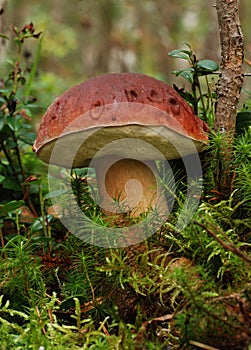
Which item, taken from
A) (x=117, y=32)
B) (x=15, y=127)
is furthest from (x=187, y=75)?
(x=117, y=32)

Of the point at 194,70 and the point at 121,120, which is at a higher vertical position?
the point at 194,70

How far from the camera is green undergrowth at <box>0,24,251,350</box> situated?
94 centimetres

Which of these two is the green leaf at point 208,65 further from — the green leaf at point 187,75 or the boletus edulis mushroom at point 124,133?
the boletus edulis mushroom at point 124,133

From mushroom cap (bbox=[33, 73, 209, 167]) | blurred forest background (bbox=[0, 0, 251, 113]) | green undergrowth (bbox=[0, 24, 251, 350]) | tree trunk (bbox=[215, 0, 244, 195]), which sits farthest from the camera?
blurred forest background (bbox=[0, 0, 251, 113])

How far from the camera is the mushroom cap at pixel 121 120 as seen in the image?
1192mm

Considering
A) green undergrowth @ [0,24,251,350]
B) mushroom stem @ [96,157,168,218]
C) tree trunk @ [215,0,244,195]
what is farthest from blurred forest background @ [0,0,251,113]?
green undergrowth @ [0,24,251,350]

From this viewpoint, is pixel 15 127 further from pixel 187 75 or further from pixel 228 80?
pixel 228 80

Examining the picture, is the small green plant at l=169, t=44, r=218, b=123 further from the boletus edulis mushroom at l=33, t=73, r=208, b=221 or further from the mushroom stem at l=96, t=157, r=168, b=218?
the mushroom stem at l=96, t=157, r=168, b=218

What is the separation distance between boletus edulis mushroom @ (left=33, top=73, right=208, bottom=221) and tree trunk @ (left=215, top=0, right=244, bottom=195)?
0.09 metres

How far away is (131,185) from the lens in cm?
143

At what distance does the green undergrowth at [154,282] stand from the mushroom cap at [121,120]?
146 mm

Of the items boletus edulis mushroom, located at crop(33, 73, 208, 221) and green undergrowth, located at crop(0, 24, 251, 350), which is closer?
green undergrowth, located at crop(0, 24, 251, 350)

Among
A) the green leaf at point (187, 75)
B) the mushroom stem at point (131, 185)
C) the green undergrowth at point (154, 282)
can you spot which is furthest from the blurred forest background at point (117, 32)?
the green undergrowth at point (154, 282)

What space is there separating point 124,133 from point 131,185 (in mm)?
266
